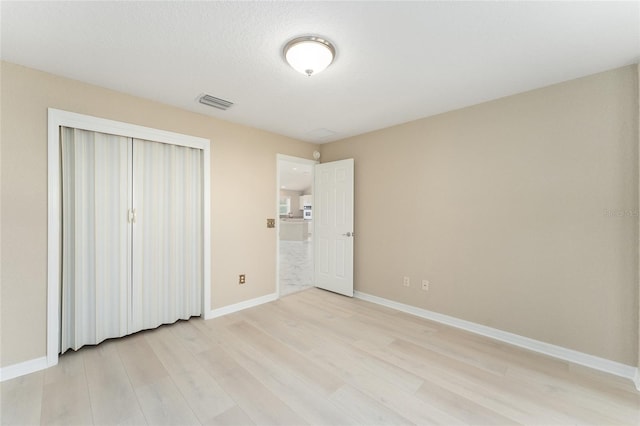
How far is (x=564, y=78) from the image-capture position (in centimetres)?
221

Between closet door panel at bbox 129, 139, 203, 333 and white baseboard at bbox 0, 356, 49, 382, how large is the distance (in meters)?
0.63

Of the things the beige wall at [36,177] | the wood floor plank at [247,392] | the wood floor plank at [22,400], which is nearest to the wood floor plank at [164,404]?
the wood floor plank at [247,392]

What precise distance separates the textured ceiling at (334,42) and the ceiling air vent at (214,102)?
0.10 metres

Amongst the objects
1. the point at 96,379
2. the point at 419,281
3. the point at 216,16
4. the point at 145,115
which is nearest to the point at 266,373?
the point at 96,379

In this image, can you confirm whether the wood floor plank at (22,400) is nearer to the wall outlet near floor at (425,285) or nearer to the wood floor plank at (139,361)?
the wood floor plank at (139,361)

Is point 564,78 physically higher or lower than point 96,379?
higher

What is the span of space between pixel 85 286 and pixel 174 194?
1173 millimetres

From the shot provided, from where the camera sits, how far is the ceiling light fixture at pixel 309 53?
1.70 m

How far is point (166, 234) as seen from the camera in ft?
9.32

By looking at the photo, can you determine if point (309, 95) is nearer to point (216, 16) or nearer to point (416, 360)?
point (216, 16)

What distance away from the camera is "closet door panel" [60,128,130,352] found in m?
2.28

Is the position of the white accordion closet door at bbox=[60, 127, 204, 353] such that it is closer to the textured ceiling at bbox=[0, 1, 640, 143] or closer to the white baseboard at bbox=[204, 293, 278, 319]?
the white baseboard at bbox=[204, 293, 278, 319]

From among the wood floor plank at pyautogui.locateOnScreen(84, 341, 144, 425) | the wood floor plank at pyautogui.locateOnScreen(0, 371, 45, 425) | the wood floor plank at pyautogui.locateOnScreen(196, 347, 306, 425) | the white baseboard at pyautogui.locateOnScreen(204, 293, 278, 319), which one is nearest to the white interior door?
the white baseboard at pyautogui.locateOnScreen(204, 293, 278, 319)

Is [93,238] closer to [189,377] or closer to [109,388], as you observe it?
[109,388]
